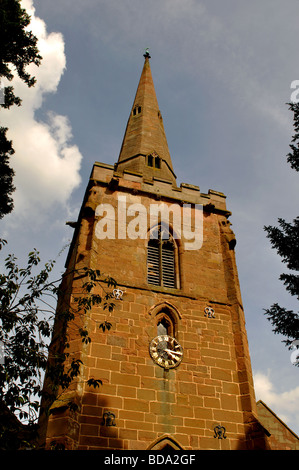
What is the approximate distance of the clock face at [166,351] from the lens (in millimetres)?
11070

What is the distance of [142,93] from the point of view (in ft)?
76.2

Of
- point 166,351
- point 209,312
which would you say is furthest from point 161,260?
point 166,351

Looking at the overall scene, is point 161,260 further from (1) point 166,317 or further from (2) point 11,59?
(2) point 11,59

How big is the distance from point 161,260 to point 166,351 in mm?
3199

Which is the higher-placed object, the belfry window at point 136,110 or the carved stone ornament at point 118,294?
the belfry window at point 136,110

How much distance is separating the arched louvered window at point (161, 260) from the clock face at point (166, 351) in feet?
6.51

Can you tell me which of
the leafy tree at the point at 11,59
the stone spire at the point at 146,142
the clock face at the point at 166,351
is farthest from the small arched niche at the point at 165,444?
the stone spire at the point at 146,142

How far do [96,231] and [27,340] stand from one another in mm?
6648

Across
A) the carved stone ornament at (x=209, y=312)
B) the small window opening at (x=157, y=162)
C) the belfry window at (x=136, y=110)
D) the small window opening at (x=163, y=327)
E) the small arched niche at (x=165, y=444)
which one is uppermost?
the belfry window at (x=136, y=110)

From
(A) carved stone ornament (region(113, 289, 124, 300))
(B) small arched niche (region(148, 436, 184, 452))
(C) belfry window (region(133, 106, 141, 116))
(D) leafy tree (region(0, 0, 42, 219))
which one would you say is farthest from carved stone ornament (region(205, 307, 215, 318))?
(C) belfry window (region(133, 106, 141, 116))

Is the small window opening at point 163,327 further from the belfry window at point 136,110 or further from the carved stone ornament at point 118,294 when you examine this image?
the belfry window at point 136,110

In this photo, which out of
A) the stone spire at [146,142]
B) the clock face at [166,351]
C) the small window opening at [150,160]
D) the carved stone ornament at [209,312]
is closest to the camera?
the clock face at [166,351]

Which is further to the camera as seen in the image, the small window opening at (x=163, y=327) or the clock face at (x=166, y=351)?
the small window opening at (x=163, y=327)
